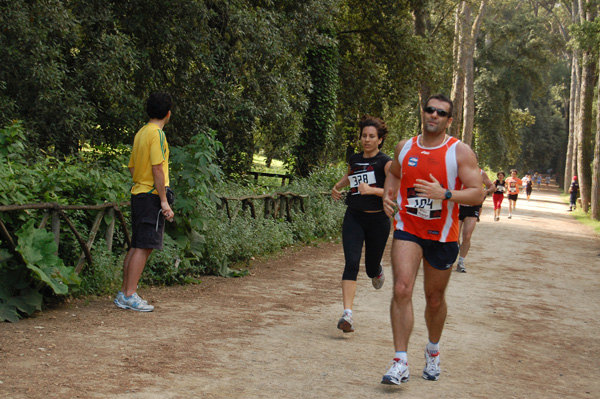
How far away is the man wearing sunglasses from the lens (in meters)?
5.04

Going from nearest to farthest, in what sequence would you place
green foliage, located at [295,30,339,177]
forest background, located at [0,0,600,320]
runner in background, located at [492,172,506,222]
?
forest background, located at [0,0,600,320]
green foliage, located at [295,30,339,177]
runner in background, located at [492,172,506,222]

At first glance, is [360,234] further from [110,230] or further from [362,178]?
[110,230]

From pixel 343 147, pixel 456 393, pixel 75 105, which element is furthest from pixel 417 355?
pixel 343 147

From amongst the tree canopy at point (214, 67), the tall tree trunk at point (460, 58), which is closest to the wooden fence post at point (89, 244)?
the tree canopy at point (214, 67)

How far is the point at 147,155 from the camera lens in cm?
700

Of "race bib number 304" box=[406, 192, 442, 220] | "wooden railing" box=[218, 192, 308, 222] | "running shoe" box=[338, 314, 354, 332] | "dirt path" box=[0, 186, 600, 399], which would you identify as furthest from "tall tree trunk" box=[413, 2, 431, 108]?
"race bib number 304" box=[406, 192, 442, 220]

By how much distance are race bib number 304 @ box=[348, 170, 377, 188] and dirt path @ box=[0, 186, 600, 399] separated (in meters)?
1.48

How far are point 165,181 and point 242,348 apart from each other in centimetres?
205

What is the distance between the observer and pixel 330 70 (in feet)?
71.1

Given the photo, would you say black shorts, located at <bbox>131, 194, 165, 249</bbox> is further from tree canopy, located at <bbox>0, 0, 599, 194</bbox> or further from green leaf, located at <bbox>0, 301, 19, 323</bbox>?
tree canopy, located at <bbox>0, 0, 599, 194</bbox>

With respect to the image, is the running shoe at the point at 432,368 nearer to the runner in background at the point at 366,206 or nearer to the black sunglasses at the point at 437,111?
the runner in background at the point at 366,206

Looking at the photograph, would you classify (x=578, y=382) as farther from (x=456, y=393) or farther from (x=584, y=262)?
(x=584, y=262)

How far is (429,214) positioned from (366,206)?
188 centimetres

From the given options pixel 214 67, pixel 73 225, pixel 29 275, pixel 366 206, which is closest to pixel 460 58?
pixel 214 67
